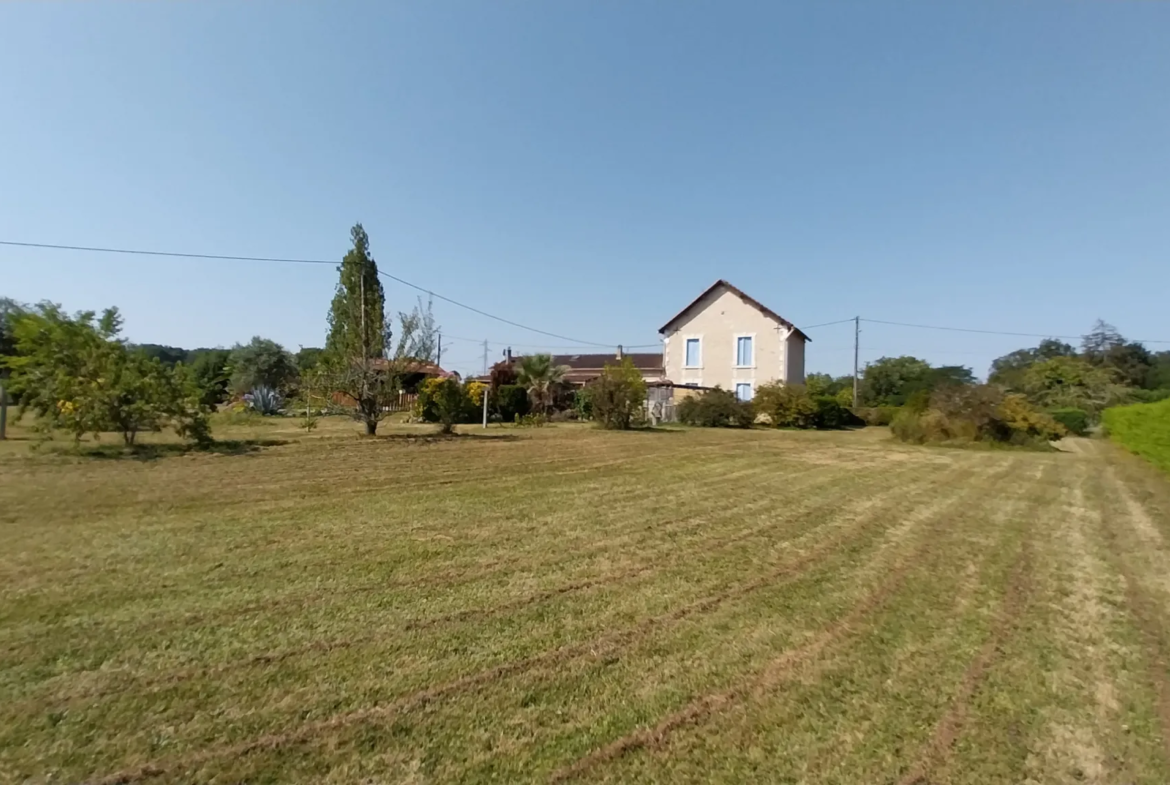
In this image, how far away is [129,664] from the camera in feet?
9.37

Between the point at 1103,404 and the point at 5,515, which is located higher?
the point at 1103,404

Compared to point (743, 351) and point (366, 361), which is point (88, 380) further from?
point (743, 351)

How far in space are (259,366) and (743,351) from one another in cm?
3007

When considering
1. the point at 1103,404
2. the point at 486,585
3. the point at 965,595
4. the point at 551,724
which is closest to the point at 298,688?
the point at 551,724

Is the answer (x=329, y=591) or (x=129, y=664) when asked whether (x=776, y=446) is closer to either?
(x=329, y=591)

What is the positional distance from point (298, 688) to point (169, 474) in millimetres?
7508

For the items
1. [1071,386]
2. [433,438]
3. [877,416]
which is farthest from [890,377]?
[433,438]

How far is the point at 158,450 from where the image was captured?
1104 cm

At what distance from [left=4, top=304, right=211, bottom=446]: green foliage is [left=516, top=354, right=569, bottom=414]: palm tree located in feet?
51.9

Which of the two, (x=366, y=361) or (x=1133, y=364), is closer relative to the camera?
(x=366, y=361)

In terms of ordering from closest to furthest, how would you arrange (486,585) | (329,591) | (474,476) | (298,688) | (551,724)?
(551,724), (298,688), (329,591), (486,585), (474,476)

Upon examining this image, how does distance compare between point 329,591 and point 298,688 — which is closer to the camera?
point 298,688

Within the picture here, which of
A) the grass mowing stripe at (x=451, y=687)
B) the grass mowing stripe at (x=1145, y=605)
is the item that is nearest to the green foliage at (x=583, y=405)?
the grass mowing stripe at (x=1145, y=605)

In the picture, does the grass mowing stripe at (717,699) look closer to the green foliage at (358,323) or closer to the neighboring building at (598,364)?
the green foliage at (358,323)
